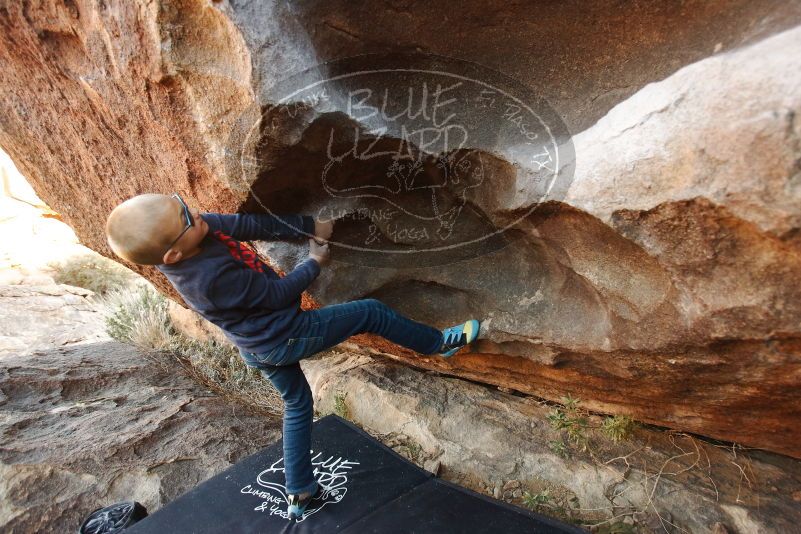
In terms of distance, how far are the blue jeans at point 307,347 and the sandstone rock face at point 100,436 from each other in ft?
2.44

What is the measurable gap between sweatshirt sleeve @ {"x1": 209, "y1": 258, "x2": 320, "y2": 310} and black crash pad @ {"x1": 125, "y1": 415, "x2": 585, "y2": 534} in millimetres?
895

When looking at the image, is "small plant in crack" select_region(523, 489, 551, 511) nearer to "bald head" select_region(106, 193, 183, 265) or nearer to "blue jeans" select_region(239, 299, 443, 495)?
"blue jeans" select_region(239, 299, 443, 495)

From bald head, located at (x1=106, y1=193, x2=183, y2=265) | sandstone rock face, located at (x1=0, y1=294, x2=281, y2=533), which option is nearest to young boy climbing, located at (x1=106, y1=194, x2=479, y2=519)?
bald head, located at (x1=106, y1=193, x2=183, y2=265)

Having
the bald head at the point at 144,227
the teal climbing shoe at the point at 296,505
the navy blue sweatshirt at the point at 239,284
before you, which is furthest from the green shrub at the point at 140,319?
the bald head at the point at 144,227

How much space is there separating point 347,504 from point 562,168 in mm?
1567

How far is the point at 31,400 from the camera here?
2.95 m

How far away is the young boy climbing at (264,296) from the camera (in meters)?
1.56

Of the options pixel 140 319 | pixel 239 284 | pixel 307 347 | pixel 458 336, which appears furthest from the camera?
pixel 140 319

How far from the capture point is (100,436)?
8.66 ft

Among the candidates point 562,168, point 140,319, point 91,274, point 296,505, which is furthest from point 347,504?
point 91,274

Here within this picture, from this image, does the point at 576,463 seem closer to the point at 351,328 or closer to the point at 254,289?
the point at 351,328

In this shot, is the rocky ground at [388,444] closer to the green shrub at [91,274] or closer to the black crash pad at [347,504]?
the black crash pad at [347,504]

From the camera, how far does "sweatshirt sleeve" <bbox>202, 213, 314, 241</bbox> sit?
1.88 metres

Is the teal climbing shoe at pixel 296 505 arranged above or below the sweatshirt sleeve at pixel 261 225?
below
